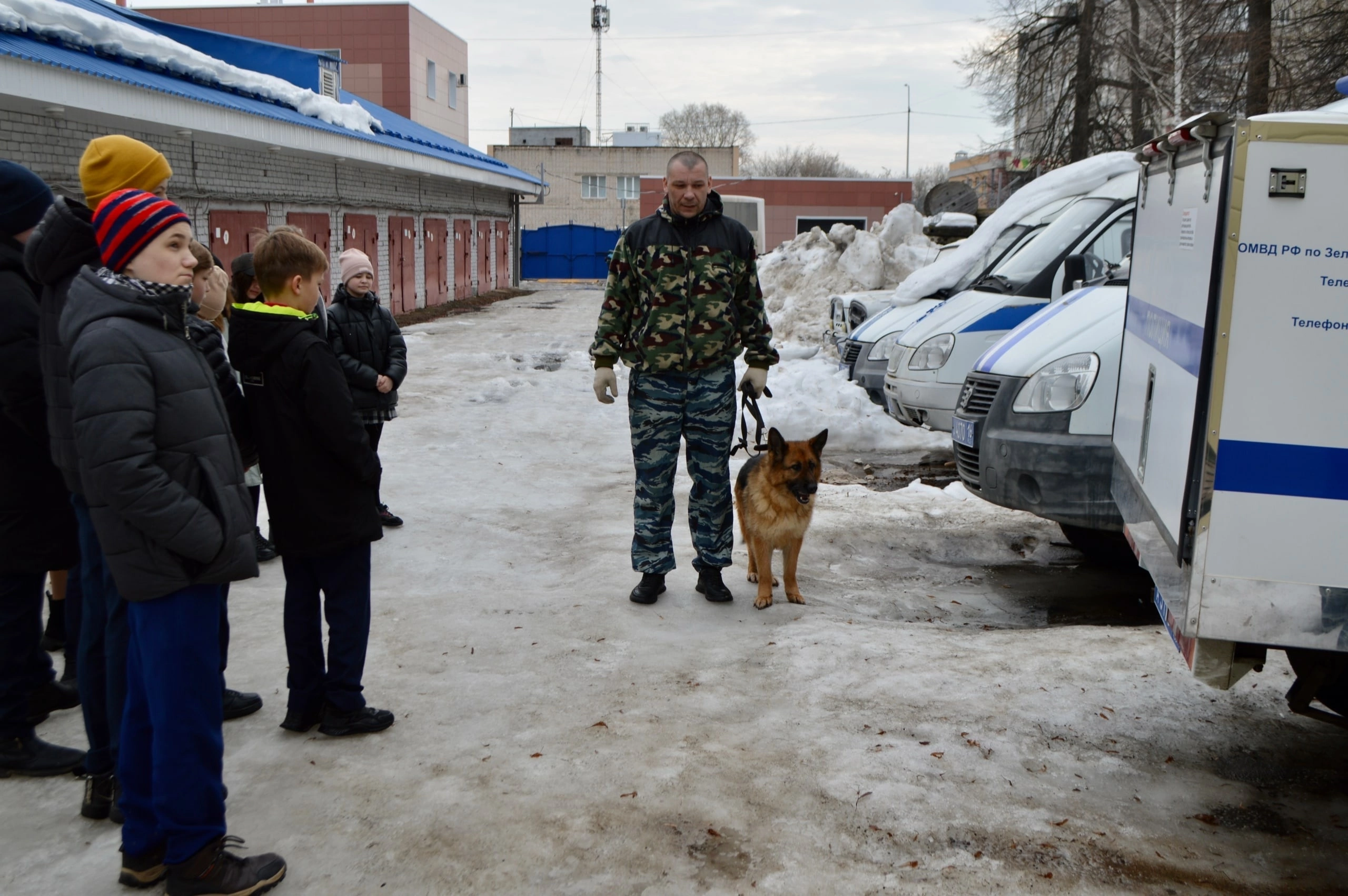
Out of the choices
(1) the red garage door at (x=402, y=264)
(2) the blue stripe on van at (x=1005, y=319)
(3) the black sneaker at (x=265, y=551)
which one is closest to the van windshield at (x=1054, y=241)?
(2) the blue stripe on van at (x=1005, y=319)

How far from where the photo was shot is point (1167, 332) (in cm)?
355

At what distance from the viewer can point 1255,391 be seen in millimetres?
2875

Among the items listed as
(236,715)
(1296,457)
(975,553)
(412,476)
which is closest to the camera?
(1296,457)

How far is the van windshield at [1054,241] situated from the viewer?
920 centimetres

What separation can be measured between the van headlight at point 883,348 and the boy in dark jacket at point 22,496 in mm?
8444

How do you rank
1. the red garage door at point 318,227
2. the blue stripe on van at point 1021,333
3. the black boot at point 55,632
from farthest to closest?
1. the red garage door at point 318,227
2. the blue stripe on van at point 1021,333
3. the black boot at point 55,632

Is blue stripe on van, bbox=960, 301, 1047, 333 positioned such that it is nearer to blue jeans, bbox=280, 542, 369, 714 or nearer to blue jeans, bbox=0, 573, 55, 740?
blue jeans, bbox=280, 542, 369, 714

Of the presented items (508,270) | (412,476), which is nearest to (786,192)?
(508,270)

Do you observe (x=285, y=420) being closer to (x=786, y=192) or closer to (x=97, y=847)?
(x=97, y=847)

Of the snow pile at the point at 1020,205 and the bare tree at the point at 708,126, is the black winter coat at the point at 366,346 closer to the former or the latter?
the snow pile at the point at 1020,205

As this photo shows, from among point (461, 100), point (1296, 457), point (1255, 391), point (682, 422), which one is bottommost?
point (682, 422)

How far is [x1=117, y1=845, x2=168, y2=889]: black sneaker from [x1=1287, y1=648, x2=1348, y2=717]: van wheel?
3192 millimetres

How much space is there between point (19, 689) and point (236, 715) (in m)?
0.71

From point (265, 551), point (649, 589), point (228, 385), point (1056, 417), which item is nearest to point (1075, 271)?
point (1056, 417)
